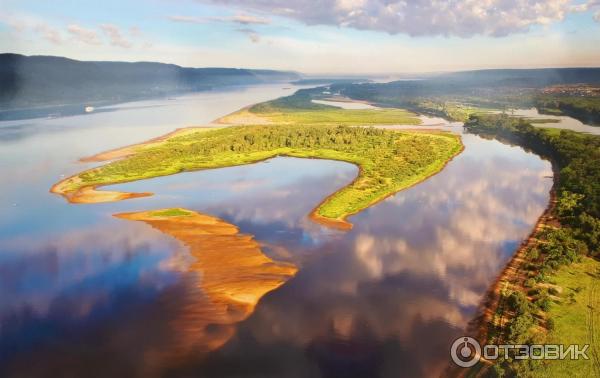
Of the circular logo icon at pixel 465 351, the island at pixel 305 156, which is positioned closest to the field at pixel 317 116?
the island at pixel 305 156

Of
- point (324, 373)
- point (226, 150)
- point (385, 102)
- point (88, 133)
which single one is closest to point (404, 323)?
point (324, 373)

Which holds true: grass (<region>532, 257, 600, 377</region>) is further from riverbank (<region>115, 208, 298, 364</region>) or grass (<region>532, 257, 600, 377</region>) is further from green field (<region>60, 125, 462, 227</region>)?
green field (<region>60, 125, 462, 227</region>)

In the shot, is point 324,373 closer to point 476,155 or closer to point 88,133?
point 476,155

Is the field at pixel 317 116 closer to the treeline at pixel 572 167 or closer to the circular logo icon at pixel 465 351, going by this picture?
the treeline at pixel 572 167

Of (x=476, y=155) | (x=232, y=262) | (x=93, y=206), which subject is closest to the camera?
(x=232, y=262)

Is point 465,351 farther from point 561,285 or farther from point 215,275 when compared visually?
point 215,275

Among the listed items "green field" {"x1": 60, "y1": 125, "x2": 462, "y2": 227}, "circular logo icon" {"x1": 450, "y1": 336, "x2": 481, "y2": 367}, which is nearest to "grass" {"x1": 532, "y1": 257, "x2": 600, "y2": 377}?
"circular logo icon" {"x1": 450, "y1": 336, "x2": 481, "y2": 367}

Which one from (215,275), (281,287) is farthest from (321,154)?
(281,287)
